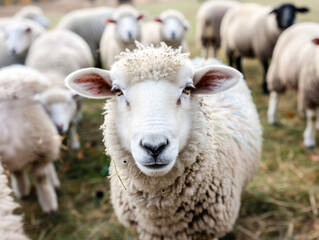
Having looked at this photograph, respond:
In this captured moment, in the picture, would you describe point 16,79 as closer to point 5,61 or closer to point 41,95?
point 41,95

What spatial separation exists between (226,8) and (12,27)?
4946mm

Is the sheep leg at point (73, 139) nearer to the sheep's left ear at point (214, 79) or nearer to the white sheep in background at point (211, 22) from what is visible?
the sheep's left ear at point (214, 79)

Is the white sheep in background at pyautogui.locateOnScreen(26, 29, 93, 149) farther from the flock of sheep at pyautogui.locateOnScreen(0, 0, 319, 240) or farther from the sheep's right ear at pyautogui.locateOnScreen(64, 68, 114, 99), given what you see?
the sheep's right ear at pyautogui.locateOnScreen(64, 68, 114, 99)

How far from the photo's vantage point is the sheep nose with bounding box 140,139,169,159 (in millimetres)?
1273

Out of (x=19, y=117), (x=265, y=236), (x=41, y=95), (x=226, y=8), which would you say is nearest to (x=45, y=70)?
(x=41, y=95)

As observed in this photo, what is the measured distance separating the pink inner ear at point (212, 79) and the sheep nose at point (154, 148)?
488 mm

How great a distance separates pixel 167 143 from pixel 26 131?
1.76 m

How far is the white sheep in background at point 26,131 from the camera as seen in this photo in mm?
2488

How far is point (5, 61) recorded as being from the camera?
4.66 m

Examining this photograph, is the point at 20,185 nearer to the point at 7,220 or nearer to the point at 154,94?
the point at 7,220

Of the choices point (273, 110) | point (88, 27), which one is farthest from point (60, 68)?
point (273, 110)

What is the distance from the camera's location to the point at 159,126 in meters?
1.30

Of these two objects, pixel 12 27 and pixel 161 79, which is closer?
pixel 161 79

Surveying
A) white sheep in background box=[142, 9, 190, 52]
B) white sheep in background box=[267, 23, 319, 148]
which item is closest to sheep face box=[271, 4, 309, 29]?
white sheep in background box=[267, 23, 319, 148]
